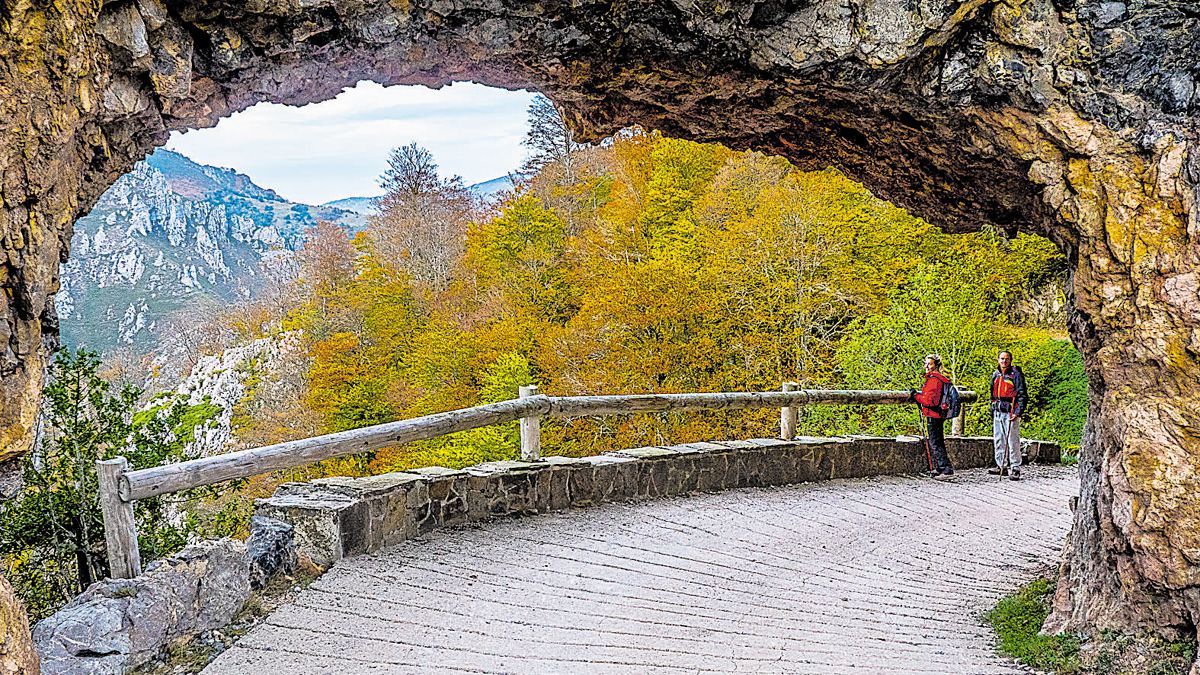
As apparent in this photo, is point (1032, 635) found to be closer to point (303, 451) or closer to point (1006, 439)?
point (303, 451)

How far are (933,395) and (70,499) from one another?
9.11 m

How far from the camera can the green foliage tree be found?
27.1 ft

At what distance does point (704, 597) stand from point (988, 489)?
579 cm

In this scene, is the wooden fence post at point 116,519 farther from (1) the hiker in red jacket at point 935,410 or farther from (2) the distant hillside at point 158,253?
(2) the distant hillside at point 158,253

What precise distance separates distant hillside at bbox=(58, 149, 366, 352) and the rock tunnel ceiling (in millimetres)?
34301

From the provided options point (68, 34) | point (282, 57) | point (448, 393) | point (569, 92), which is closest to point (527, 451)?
point (569, 92)

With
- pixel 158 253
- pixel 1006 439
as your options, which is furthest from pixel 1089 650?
pixel 158 253

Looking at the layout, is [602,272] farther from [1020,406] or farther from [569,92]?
[569,92]

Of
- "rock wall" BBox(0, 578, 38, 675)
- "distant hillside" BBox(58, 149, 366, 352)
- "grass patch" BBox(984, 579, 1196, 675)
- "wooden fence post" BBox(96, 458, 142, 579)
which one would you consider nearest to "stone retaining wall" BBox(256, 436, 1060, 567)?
"wooden fence post" BBox(96, 458, 142, 579)

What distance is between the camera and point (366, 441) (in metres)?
6.58

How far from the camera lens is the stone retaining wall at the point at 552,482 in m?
6.19

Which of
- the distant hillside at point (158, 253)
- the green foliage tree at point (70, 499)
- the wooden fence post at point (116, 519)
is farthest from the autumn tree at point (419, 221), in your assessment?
the wooden fence post at point (116, 519)

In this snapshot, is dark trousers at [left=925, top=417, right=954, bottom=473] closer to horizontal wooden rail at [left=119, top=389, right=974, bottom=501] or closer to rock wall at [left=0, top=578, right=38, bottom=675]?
horizontal wooden rail at [left=119, top=389, right=974, bottom=501]

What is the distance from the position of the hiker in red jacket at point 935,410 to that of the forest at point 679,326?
16.3 ft
